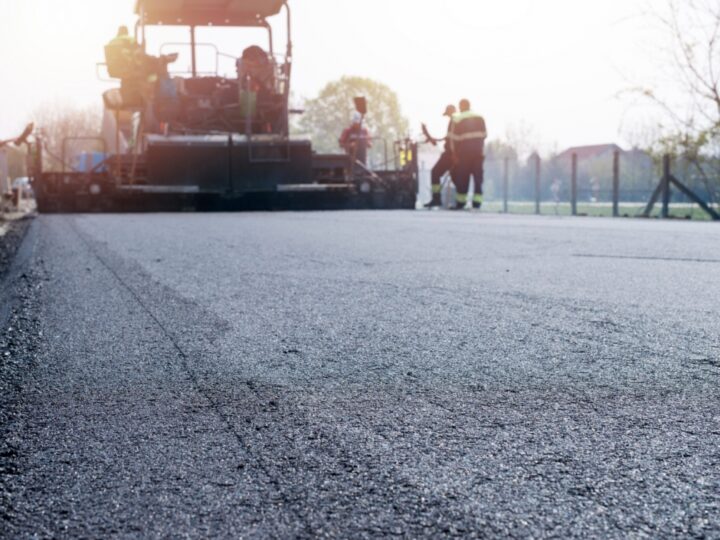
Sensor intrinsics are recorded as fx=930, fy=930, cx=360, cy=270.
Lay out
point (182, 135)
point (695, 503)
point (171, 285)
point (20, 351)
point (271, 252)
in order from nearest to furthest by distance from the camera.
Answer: point (695, 503) → point (20, 351) → point (171, 285) → point (271, 252) → point (182, 135)

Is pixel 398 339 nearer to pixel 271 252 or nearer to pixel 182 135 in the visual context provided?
pixel 271 252

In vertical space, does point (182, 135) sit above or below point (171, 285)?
above

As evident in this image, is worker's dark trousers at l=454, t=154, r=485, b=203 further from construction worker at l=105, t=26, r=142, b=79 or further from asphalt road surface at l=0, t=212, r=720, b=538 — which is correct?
asphalt road surface at l=0, t=212, r=720, b=538

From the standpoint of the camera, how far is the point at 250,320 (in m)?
3.73

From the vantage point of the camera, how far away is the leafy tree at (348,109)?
56.6 metres

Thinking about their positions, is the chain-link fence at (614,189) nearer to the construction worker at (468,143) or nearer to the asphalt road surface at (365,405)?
the construction worker at (468,143)

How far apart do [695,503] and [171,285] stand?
144 inches

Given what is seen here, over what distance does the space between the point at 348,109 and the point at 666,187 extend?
42.4 m

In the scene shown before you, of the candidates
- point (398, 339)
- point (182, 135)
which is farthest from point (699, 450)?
point (182, 135)

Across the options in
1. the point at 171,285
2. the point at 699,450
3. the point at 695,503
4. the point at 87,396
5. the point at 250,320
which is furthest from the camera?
the point at 171,285

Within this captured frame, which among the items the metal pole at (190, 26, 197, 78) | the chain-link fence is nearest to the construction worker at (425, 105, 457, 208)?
the chain-link fence

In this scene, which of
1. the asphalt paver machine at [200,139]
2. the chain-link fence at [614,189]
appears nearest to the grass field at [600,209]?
the chain-link fence at [614,189]

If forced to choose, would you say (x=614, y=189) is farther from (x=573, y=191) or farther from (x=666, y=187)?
(x=573, y=191)

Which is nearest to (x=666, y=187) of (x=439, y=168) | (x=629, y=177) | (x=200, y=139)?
(x=439, y=168)
